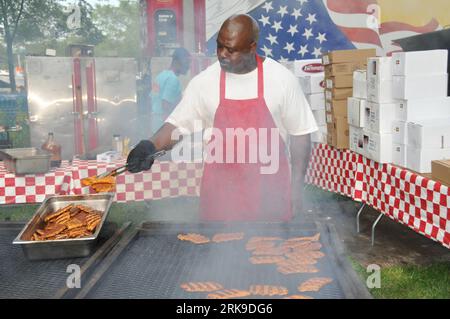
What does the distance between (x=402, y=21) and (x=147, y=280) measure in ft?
28.1

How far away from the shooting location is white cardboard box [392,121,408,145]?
4.36 metres

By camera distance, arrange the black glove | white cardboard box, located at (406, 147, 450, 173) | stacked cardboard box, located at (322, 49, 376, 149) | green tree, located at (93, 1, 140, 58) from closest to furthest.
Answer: the black glove → white cardboard box, located at (406, 147, 450, 173) → stacked cardboard box, located at (322, 49, 376, 149) → green tree, located at (93, 1, 140, 58)

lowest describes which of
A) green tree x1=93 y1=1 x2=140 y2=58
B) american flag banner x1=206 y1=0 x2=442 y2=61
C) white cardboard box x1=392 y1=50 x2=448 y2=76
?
white cardboard box x1=392 y1=50 x2=448 y2=76

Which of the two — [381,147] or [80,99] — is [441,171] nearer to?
[381,147]

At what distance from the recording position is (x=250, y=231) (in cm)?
292

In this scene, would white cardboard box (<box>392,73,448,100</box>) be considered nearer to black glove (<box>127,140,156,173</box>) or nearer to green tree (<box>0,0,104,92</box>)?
black glove (<box>127,140,156,173</box>)

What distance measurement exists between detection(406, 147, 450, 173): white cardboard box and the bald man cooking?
4.41ft

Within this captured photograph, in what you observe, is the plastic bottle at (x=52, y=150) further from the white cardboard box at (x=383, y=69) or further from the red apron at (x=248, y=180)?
the white cardboard box at (x=383, y=69)

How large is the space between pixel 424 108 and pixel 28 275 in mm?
3540

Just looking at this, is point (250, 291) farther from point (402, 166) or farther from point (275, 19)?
point (275, 19)

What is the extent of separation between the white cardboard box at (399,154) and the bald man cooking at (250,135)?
1.49 meters

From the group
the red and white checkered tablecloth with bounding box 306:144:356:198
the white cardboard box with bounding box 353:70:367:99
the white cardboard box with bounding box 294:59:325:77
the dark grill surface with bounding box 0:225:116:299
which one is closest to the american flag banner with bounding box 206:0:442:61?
the white cardboard box with bounding box 294:59:325:77

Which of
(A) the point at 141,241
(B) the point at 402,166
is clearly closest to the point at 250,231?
(A) the point at 141,241

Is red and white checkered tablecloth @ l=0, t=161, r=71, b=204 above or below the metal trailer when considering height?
below
